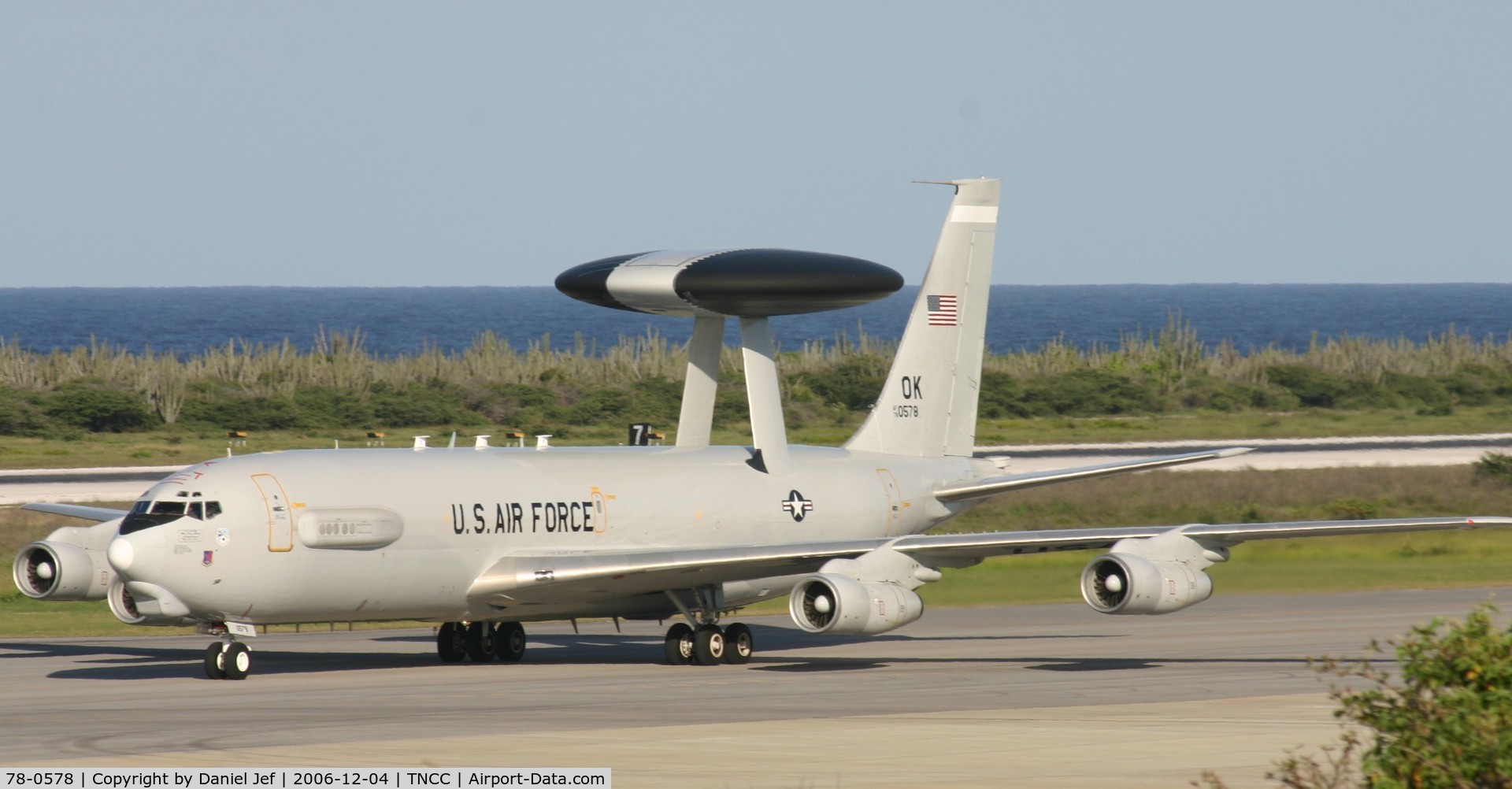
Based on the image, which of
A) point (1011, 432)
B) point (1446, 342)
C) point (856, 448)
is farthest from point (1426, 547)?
point (1446, 342)

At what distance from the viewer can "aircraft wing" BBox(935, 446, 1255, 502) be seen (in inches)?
1368

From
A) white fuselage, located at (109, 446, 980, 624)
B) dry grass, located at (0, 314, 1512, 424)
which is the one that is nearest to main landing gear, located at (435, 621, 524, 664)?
white fuselage, located at (109, 446, 980, 624)

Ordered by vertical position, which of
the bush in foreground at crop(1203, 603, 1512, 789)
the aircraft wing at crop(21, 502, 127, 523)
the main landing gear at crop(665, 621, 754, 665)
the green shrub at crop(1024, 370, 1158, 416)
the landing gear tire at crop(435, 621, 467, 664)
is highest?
the green shrub at crop(1024, 370, 1158, 416)

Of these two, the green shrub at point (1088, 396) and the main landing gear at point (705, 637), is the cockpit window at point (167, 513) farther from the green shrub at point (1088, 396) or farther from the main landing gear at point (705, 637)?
the green shrub at point (1088, 396)

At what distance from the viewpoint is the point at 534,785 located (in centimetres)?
1706

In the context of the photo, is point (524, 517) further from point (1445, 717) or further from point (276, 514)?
point (1445, 717)

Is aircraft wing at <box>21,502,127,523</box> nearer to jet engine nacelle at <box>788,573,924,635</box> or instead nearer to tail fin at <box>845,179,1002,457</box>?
jet engine nacelle at <box>788,573,924,635</box>

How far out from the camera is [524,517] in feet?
107

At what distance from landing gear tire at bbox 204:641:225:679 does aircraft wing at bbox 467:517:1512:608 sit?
4152 millimetres

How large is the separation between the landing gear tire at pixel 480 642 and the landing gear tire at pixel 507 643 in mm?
123

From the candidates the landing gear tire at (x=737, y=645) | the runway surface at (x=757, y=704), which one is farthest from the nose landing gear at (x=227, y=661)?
the landing gear tire at (x=737, y=645)

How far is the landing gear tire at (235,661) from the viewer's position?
3016 cm

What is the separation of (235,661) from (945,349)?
55.5 feet

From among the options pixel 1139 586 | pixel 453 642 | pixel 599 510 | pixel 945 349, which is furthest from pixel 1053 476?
pixel 453 642
